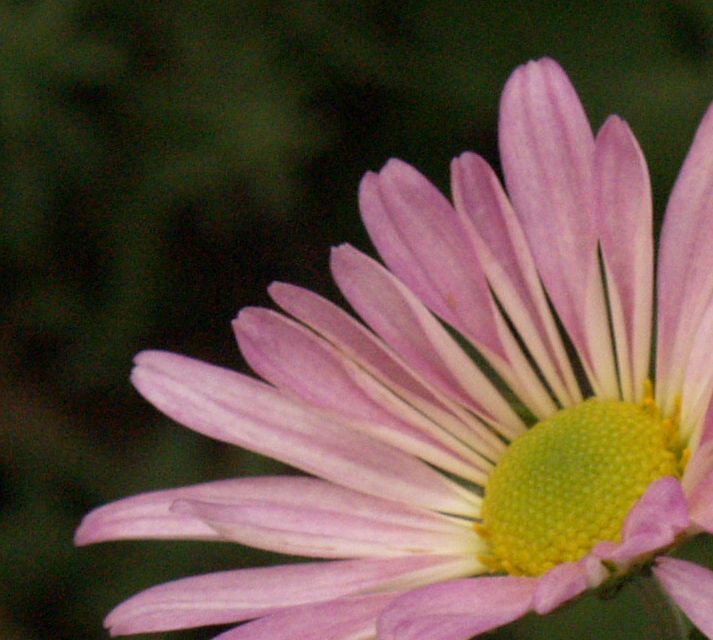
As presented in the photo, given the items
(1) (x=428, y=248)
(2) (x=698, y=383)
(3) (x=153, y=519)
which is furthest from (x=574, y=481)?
(3) (x=153, y=519)

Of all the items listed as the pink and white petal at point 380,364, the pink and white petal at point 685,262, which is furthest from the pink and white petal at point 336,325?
the pink and white petal at point 685,262

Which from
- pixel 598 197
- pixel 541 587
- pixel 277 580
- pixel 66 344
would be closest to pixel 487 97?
pixel 66 344

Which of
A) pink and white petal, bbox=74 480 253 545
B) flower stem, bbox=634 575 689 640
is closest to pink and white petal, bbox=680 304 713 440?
flower stem, bbox=634 575 689 640

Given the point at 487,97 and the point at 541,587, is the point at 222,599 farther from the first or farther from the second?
the point at 487,97

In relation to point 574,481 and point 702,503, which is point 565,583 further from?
point 574,481

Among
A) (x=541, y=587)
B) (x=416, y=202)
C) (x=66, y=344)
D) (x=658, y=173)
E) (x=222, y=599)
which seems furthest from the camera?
(x=66, y=344)

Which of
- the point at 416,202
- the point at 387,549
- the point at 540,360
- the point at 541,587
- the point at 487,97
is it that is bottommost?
the point at 541,587

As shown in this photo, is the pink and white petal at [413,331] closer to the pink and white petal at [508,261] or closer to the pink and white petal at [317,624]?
the pink and white petal at [508,261]
